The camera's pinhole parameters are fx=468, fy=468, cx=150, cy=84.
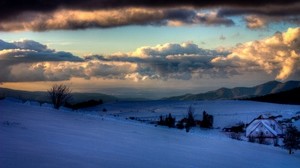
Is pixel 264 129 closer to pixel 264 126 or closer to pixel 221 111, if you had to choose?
pixel 264 126

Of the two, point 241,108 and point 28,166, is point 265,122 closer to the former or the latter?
point 241,108

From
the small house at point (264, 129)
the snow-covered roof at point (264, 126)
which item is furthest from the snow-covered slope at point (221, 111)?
the small house at point (264, 129)

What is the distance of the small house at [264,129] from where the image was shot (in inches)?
2995

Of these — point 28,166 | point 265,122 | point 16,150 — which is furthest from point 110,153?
point 265,122

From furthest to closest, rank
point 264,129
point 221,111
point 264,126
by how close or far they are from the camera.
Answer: point 221,111, point 264,126, point 264,129

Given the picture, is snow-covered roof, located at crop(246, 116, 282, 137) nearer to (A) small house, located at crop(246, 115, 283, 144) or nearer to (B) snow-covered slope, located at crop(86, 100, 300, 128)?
(A) small house, located at crop(246, 115, 283, 144)

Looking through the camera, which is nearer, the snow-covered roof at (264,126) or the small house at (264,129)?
the small house at (264,129)

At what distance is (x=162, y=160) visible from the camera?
14.0 metres

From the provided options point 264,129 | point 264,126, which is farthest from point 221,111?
point 264,129

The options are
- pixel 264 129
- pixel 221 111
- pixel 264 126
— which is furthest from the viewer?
pixel 221 111

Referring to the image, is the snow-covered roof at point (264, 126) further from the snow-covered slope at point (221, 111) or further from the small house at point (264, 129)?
the snow-covered slope at point (221, 111)

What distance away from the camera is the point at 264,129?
77.7 meters

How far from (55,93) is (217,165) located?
49195mm

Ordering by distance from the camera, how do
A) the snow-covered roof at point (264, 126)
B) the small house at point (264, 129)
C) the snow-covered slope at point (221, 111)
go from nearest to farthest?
the small house at point (264, 129) < the snow-covered roof at point (264, 126) < the snow-covered slope at point (221, 111)
